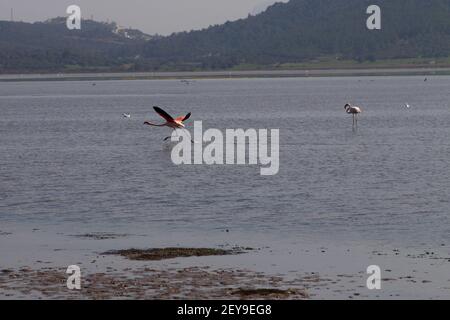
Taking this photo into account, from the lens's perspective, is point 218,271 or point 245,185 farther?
point 245,185

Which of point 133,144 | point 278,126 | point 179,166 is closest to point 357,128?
point 278,126

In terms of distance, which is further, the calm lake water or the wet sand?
the calm lake water

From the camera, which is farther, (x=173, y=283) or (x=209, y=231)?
(x=209, y=231)

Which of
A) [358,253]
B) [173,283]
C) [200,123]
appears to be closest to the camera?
[173,283]

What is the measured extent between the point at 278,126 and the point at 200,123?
7016 millimetres

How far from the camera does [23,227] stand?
2909cm

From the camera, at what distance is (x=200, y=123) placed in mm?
77062

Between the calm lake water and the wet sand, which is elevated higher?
the wet sand

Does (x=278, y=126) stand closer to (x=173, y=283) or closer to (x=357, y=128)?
(x=357, y=128)

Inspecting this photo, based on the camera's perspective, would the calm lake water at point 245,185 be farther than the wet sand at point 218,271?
Yes

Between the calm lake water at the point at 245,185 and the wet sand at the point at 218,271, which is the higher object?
the wet sand at the point at 218,271
